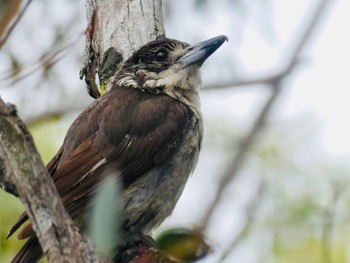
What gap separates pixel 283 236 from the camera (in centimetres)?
520

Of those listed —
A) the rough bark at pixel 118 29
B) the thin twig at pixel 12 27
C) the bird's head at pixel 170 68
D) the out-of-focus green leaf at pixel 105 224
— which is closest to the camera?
the out-of-focus green leaf at pixel 105 224

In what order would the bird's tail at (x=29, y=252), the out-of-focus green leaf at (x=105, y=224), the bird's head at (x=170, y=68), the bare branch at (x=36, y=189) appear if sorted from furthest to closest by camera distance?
the bird's head at (x=170, y=68) → the bird's tail at (x=29, y=252) → the out-of-focus green leaf at (x=105, y=224) → the bare branch at (x=36, y=189)

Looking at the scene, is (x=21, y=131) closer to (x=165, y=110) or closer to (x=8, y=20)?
(x=8, y=20)

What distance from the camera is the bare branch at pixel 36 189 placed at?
2277mm

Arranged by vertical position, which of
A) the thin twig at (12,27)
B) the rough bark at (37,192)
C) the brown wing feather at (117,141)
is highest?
the thin twig at (12,27)

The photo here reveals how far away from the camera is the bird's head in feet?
13.8

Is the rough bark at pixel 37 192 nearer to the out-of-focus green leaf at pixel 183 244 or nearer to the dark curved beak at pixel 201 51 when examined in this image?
the out-of-focus green leaf at pixel 183 244

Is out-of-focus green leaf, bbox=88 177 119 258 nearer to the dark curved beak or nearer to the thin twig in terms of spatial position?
the thin twig

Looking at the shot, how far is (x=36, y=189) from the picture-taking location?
229 centimetres

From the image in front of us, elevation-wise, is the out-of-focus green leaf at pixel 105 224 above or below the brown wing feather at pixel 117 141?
above

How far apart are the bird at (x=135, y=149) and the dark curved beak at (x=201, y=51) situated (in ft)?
0.03

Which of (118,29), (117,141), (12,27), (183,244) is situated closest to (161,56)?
(118,29)

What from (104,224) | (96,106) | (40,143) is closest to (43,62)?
(96,106)

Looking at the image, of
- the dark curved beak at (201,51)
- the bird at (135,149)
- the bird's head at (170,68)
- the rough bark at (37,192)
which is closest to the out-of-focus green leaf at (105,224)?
the rough bark at (37,192)
